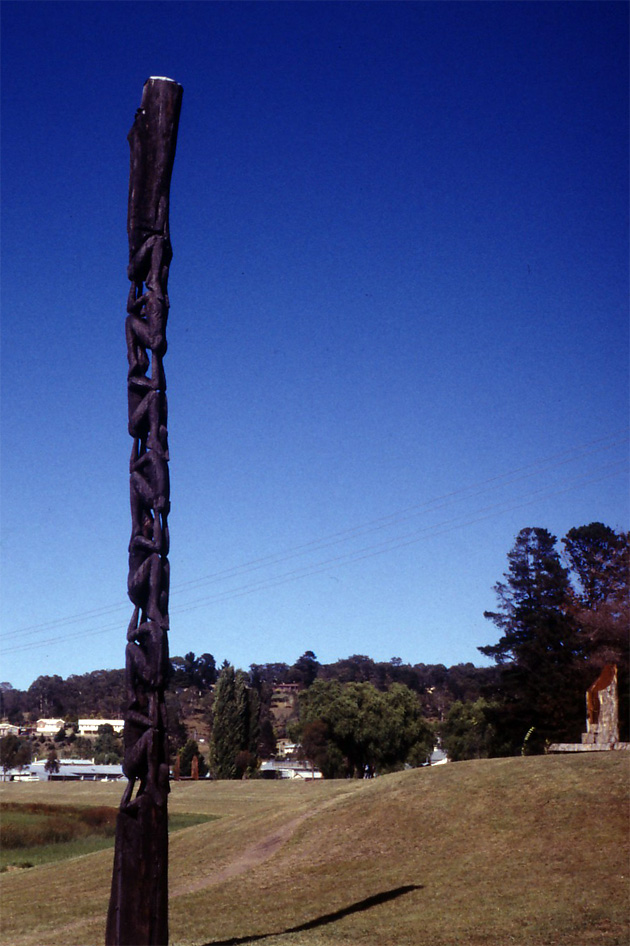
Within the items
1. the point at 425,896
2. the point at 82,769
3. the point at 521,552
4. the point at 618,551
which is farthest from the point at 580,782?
the point at 82,769

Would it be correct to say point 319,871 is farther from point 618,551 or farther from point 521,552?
point 521,552

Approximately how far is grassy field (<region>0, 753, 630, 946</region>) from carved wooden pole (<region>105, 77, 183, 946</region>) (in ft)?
11.5

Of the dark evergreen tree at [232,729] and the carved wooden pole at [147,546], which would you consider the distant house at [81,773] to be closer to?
the dark evergreen tree at [232,729]

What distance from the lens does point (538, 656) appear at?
166ft

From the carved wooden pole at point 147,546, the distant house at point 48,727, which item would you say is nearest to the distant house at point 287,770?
the distant house at point 48,727

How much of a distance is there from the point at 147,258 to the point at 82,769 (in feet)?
289

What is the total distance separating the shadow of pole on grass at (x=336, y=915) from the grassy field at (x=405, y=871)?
0.14 feet

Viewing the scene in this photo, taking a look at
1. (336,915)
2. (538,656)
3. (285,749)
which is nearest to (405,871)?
(336,915)

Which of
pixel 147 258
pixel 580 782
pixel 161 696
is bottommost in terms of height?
pixel 580 782

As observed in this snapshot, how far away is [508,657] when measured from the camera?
198ft

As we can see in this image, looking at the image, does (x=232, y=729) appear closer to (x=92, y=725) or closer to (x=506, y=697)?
(x=506, y=697)

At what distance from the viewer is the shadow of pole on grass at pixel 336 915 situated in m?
12.3

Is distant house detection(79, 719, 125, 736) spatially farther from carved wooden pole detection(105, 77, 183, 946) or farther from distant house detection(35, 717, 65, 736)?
carved wooden pole detection(105, 77, 183, 946)

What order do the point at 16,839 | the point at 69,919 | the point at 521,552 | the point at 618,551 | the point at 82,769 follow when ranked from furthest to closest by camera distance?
1. the point at 82,769
2. the point at 521,552
3. the point at 618,551
4. the point at 16,839
5. the point at 69,919
